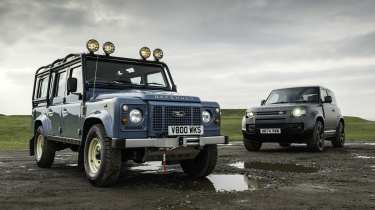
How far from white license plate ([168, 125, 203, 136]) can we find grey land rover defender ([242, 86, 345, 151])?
594 cm

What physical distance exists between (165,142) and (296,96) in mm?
7752

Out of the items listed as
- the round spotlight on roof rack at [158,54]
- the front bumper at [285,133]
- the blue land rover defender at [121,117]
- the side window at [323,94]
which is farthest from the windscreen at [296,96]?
the round spotlight on roof rack at [158,54]

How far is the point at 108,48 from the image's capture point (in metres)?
8.09

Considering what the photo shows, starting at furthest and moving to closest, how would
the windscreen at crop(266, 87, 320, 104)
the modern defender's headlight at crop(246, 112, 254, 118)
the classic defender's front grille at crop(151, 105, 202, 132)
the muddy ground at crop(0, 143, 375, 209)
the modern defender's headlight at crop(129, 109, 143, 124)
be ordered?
the windscreen at crop(266, 87, 320, 104), the modern defender's headlight at crop(246, 112, 254, 118), the classic defender's front grille at crop(151, 105, 202, 132), the modern defender's headlight at crop(129, 109, 143, 124), the muddy ground at crop(0, 143, 375, 209)

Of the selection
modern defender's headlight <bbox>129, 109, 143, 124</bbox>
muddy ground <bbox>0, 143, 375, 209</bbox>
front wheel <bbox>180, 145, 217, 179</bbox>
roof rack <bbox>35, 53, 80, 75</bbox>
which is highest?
roof rack <bbox>35, 53, 80, 75</bbox>

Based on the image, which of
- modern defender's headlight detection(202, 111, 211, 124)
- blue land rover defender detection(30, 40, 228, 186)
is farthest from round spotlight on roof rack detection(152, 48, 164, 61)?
modern defender's headlight detection(202, 111, 211, 124)

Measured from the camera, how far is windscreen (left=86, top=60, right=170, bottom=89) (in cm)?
800

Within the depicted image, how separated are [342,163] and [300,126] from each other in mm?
2490

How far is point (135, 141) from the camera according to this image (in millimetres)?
6348

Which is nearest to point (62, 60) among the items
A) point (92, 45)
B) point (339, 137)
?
point (92, 45)

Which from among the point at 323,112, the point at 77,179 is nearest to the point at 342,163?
the point at 323,112

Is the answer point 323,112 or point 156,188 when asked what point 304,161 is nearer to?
point 323,112

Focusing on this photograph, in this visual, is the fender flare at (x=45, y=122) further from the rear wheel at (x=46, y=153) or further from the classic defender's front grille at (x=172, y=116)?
the classic defender's front grille at (x=172, y=116)

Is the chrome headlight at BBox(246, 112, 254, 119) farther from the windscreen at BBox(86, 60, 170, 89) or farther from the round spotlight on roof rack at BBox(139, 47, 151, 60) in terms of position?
the round spotlight on roof rack at BBox(139, 47, 151, 60)
